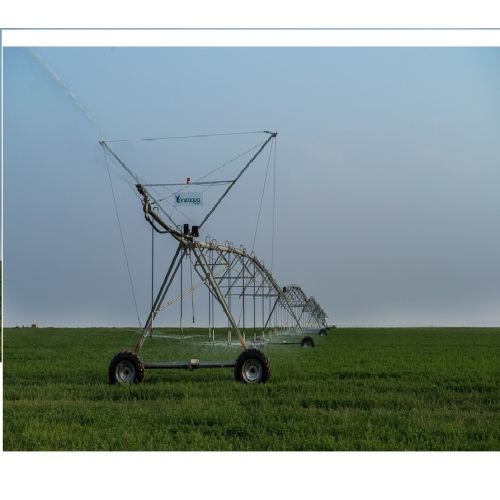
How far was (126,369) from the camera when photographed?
18.1 m

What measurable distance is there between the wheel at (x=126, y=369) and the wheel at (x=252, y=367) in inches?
84.5

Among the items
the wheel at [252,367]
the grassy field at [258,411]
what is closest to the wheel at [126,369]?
the grassy field at [258,411]

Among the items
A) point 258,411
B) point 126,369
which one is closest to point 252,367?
point 126,369

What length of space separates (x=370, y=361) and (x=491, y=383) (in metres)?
8.45

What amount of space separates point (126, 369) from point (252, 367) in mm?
2815

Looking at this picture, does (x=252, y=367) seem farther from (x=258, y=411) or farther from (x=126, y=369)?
(x=258, y=411)

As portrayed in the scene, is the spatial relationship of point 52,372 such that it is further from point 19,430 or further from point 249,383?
point 19,430

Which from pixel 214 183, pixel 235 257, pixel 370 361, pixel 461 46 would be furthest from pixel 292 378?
pixel 461 46

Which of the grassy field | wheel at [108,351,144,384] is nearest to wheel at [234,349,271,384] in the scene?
the grassy field

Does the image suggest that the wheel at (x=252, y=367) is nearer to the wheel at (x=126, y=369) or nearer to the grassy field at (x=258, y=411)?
the grassy field at (x=258, y=411)

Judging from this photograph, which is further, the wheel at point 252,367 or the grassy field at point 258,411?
the wheel at point 252,367

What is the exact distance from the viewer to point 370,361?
1107 inches

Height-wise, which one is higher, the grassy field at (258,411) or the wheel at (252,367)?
the wheel at (252,367)

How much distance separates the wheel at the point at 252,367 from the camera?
17781 mm
